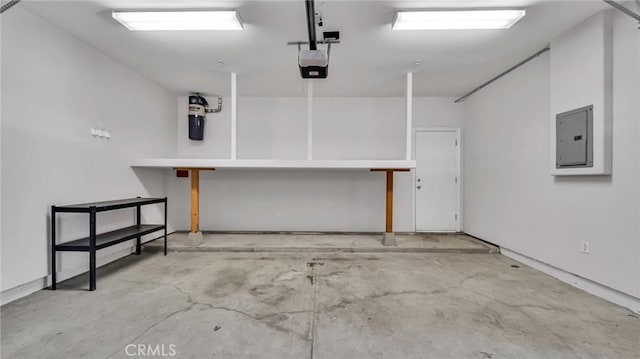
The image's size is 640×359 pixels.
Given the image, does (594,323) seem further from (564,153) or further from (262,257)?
(262,257)

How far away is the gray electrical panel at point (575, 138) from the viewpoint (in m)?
2.54

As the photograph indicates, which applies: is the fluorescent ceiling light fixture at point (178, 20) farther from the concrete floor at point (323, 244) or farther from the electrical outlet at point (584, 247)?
the electrical outlet at point (584, 247)

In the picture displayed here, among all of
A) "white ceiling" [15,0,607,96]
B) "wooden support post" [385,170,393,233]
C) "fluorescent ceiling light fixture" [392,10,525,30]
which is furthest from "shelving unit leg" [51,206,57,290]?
"wooden support post" [385,170,393,233]

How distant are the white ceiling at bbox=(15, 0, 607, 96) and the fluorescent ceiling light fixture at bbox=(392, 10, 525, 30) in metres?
0.07

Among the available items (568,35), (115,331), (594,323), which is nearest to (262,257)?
(115,331)

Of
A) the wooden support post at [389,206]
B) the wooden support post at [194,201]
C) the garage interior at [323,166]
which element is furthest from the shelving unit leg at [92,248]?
the wooden support post at [389,206]

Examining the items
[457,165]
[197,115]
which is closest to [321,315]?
[457,165]

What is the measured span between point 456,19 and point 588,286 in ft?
10.6

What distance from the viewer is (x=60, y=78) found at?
111 inches

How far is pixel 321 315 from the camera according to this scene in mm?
2176

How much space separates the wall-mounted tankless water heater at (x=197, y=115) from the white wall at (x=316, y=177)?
0.41 m

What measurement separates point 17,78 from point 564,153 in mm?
5947

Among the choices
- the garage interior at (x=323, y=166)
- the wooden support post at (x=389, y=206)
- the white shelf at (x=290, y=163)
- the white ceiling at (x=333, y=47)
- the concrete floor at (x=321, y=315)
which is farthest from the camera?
the wooden support post at (x=389, y=206)

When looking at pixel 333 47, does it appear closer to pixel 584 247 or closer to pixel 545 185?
pixel 545 185
